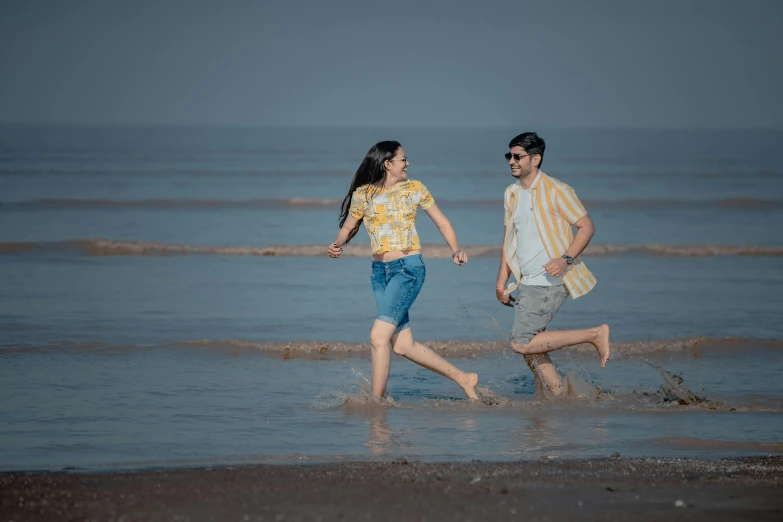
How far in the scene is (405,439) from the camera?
635 cm

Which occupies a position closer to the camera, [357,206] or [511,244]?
[357,206]

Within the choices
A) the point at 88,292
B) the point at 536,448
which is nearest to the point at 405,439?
the point at 536,448

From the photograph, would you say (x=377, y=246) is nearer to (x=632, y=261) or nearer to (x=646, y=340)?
(x=646, y=340)

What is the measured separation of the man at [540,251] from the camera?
22.5 ft

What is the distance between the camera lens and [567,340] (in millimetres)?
6980

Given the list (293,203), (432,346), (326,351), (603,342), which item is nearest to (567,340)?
(603,342)

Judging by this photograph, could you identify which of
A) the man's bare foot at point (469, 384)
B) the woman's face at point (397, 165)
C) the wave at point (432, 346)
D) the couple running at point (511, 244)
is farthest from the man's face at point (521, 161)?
the wave at point (432, 346)

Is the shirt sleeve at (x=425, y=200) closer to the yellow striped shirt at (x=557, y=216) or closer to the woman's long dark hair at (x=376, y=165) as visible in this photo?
the woman's long dark hair at (x=376, y=165)

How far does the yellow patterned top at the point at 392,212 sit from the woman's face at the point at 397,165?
0.08m

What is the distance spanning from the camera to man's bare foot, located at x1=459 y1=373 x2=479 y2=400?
7.28m

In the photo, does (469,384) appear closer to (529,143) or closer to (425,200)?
(425,200)

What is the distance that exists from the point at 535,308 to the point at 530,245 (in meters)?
0.42

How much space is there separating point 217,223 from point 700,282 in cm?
1134

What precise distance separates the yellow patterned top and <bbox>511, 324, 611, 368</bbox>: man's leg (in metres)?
1.00
